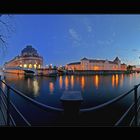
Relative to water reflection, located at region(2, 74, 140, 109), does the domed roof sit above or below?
above

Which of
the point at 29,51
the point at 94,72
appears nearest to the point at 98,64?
the point at 94,72

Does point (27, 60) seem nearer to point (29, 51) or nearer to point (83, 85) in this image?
point (29, 51)

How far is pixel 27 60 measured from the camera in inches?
170

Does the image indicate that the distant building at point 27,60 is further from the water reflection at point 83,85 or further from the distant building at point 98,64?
the distant building at point 98,64

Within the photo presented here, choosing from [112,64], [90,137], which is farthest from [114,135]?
[112,64]

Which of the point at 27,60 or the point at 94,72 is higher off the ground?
the point at 27,60

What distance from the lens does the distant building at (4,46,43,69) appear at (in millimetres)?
3596

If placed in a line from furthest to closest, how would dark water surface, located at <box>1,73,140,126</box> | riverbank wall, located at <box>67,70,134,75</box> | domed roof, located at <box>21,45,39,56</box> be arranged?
1. dark water surface, located at <box>1,73,140,126</box>
2. riverbank wall, located at <box>67,70,134,75</box>
3. domed roof, located at <box>21,45,39,56</box>

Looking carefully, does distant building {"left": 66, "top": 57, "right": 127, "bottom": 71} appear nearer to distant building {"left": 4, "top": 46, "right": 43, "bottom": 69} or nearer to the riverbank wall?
the riverbank wall

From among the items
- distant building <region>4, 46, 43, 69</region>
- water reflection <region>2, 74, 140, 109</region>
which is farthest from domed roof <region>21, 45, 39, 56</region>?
water reflection <region>2, 74, 140, 109</region>

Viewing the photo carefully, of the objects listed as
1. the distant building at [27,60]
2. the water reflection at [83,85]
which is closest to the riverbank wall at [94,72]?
the water reflection at [83,85]

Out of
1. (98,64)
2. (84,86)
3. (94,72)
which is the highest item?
(98,64)
